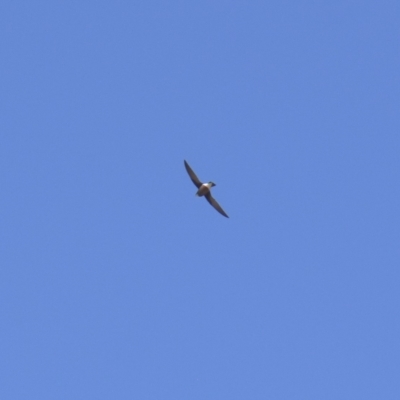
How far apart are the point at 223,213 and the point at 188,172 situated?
6.25ft

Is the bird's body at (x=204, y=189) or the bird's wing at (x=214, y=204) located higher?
the bird's body at (x=204, y=189)

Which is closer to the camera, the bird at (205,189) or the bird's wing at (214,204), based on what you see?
the bird at (205,189)

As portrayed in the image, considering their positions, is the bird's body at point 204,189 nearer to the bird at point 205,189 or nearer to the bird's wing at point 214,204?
the bird at point 205,189

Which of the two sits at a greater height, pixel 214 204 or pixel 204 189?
pixel 204 189

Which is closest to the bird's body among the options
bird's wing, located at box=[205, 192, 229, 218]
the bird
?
the bird

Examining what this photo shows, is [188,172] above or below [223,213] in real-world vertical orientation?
above

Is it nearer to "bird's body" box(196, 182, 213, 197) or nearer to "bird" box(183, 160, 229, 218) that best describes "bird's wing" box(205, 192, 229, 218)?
"bird" box(183, 160, 229, 218)

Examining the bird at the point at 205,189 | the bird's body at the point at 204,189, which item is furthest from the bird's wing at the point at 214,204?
the bird's body at the point at 204,189

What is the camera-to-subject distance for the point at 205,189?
19547 millimetres

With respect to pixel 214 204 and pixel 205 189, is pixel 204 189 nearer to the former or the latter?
pixel 205 189

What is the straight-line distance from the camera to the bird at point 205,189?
19562 millimetres

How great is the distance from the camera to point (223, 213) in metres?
19.8

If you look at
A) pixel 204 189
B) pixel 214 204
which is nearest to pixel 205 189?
pixel 204 189

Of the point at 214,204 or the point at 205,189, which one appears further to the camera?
the point at 214,204
